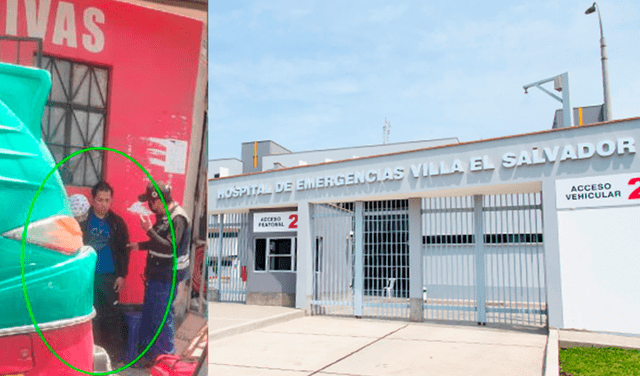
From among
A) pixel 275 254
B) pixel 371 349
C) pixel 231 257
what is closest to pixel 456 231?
pixel 371 349

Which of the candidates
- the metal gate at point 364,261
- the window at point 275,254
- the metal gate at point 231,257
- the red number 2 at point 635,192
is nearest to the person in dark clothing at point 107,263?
the red number 2 at point 635,192

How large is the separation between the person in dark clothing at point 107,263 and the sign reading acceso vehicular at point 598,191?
9459 millimetres

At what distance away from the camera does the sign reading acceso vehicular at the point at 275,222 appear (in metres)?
14.2

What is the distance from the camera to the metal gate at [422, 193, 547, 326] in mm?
11102

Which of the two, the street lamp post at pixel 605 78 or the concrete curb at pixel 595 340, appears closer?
the concrete curb at pixel 595 340

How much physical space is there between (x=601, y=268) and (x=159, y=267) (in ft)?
30.6

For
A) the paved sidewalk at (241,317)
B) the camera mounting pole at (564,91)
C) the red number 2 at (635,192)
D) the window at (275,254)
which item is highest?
the camera mounting pole at (564,91)

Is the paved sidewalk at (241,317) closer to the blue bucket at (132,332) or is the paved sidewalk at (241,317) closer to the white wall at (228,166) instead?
the blue bucket at (132,332)

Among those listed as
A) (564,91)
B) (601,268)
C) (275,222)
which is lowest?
(601,268)

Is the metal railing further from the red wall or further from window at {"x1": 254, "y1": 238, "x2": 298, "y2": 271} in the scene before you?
window at {"x1": 254, "y1": 238, "x2": 298, "y2": 271}

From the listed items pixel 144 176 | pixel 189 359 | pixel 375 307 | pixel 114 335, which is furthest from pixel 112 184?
pixel 375 307

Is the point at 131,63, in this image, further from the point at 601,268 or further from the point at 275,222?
the point at 275,222

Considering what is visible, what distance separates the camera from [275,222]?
1447 centimetres

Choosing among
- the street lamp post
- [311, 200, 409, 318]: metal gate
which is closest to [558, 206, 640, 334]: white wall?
[311, 200, 409, 318]: metal gate
